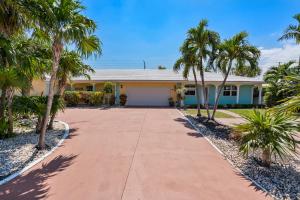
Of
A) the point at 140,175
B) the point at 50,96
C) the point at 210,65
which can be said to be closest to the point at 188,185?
the point at 140,175

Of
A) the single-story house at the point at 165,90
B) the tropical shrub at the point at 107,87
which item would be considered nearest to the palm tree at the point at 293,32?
the single-story house at the point at 165,90

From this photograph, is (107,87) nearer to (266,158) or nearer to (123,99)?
(123,99)

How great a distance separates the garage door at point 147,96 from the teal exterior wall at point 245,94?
8585 millimetres

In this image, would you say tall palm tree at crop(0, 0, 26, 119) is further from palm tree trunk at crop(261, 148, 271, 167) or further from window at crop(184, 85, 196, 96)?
window at crop(184, 85, 196, 96)

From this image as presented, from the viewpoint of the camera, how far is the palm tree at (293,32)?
15.4m

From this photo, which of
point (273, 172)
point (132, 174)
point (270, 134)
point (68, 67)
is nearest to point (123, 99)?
point (68, 67)

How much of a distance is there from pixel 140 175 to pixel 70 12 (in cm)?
521

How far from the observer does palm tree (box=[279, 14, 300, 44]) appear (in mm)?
15440

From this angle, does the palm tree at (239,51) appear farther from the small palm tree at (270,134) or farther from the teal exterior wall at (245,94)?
the teal exterior wall at (245,94)

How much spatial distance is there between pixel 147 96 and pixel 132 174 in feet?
65.5

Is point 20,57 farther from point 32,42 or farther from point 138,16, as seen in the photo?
point 138,16

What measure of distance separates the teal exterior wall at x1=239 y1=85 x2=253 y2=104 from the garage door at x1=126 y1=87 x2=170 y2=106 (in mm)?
8585

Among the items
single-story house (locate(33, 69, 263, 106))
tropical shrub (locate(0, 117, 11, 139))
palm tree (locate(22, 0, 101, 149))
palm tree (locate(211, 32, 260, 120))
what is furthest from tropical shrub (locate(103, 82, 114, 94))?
palm tree (locate(22, 0, 101, 149))

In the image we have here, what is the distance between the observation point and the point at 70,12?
21.9 ft
